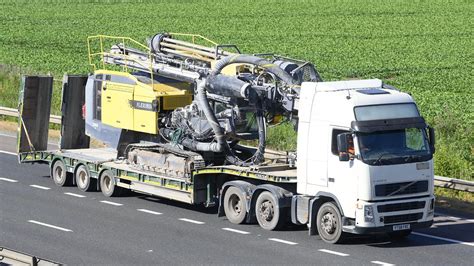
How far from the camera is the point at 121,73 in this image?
25.5 m

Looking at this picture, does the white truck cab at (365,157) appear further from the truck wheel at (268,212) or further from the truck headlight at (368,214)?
the truck wheel at (268,212)

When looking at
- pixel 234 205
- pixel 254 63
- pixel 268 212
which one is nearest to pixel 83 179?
pixel 234 205

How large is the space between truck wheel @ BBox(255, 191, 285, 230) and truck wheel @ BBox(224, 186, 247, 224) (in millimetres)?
403

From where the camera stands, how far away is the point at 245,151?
78.0ft

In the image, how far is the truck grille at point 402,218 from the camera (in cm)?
1977

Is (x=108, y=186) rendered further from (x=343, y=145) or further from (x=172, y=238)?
(x=343, y=145)

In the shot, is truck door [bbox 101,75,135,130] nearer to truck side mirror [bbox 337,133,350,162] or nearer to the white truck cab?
the white truck cab

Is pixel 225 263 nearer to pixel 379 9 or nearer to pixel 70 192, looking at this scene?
pixel 70 192

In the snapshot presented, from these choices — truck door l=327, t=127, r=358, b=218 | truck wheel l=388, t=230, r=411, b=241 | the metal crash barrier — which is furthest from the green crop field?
the metal crash barrier

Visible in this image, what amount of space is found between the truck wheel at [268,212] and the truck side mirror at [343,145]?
1.98m

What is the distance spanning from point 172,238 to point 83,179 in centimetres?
572

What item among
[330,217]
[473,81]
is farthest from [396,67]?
[330,217]

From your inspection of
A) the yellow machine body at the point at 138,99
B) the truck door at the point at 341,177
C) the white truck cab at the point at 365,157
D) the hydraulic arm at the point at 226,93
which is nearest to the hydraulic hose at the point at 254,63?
the hydraulic arm at the point at 226,93

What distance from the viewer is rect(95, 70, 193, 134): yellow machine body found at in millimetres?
24500
